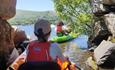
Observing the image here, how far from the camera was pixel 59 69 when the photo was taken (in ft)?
22.6

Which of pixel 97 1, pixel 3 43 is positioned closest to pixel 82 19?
pixel 97 1

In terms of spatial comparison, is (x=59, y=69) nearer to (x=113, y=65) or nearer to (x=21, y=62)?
(x=21, y=62)

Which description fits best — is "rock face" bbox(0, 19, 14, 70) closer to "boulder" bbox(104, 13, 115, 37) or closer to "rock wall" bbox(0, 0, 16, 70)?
"rock wall" bbox(0, 0, 16, 70)

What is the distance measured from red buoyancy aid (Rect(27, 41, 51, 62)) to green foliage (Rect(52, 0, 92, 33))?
Result: 19.4 metres

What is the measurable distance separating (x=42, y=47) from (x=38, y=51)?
124 mm

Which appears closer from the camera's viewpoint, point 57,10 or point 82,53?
point 82,53

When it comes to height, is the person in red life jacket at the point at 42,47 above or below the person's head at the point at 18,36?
above

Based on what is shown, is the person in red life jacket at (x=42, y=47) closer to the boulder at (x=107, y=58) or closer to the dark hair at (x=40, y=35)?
the dark hair at (x=40, y=35)

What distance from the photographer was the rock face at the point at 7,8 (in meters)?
11.5

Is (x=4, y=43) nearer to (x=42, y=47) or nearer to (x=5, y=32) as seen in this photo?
(x=5, y=32)

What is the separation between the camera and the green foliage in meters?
26.5

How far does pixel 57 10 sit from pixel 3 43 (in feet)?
52.3

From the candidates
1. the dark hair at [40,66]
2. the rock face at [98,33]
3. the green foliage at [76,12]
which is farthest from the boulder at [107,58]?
the dark hair at [40,66]

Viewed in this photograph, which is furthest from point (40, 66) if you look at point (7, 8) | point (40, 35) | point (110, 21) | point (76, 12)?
point (76, 12)
